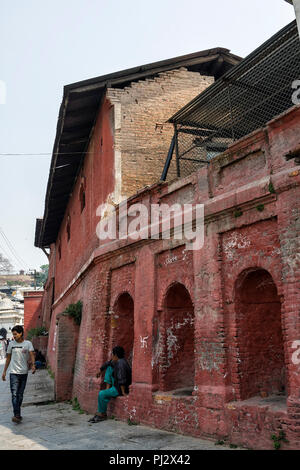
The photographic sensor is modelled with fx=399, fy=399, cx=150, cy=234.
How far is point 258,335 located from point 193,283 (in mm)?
1301

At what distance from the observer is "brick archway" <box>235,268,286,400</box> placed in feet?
18.0

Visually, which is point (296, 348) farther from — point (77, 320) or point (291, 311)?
point (77, 320)

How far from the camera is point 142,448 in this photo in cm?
521

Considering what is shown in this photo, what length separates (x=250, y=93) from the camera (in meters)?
8.22

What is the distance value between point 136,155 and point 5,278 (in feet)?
355

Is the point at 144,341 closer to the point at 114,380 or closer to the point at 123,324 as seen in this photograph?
the point at 114,380

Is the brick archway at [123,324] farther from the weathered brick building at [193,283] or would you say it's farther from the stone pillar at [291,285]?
the stone pillar at [291,285]

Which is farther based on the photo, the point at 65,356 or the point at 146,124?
the point at 65,356

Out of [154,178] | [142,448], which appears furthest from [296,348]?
[154,178]

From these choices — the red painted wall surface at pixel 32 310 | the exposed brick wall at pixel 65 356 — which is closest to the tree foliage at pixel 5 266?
the red painted wall surface at pixel 32 310

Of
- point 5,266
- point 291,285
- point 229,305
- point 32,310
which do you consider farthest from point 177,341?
point 5,266

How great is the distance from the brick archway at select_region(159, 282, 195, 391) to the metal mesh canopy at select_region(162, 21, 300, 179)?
2.76 m

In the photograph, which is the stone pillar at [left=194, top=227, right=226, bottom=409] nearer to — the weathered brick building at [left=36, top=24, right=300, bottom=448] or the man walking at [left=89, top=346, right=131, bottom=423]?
the weathered brick building at [left=36, top=24, right=300, bottom=448]

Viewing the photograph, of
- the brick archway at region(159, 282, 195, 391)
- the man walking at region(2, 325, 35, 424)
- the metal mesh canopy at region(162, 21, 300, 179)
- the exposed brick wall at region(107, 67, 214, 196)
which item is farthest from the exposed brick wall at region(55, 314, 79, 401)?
the metal mesh canopy at region(162, 21, 300, 179)
